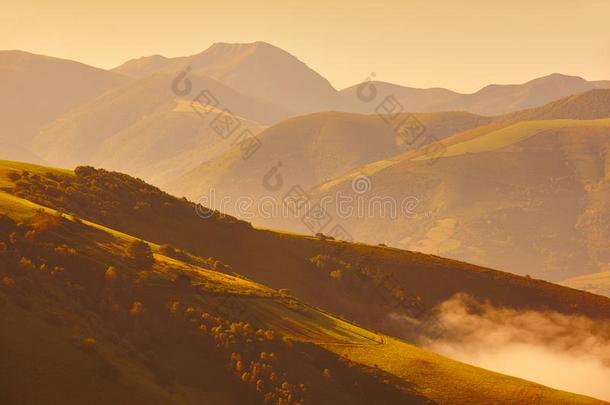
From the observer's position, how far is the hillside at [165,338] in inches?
1937

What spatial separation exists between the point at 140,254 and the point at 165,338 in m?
12.7

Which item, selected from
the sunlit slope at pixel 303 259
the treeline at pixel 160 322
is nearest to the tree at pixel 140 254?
the treeline at pixel 160 322

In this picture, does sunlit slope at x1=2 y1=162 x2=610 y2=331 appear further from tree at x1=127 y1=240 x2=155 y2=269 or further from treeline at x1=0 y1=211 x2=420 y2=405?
treeline at x1=0 y1=211 x2=420 y2=405

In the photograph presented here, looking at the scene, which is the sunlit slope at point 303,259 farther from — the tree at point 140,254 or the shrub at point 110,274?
the shrub at point 110,274

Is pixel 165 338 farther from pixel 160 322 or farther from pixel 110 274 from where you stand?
pixel 110 274

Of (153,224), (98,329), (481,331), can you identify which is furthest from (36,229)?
(481,331)

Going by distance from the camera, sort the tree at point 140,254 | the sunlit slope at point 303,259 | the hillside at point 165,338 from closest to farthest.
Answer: the hillside at point 165,338 < the tree at point 140,254 < the sunlit slope at point 303,259

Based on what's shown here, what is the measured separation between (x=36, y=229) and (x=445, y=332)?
7379 centimetres

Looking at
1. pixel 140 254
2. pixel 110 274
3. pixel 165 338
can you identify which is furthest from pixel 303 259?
pixel 165 338

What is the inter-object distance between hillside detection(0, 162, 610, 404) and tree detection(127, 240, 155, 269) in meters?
0.16

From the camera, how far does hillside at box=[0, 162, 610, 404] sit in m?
49.2

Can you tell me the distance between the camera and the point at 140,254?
70750mm

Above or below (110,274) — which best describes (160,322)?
below

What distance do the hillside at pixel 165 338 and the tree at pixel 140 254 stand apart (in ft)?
0.52
